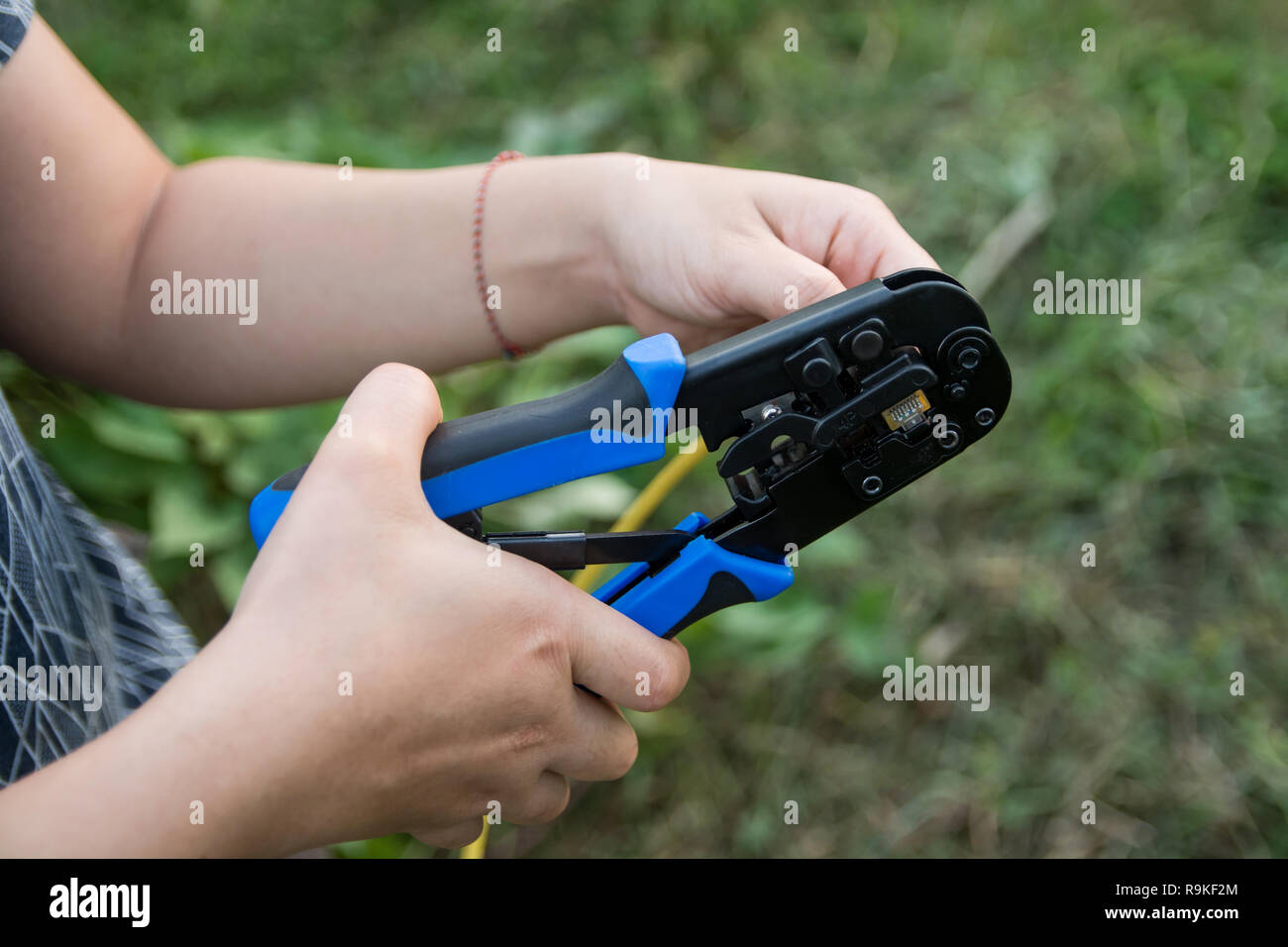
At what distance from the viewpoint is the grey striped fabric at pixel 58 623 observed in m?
0.78

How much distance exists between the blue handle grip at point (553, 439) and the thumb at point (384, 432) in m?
0.03

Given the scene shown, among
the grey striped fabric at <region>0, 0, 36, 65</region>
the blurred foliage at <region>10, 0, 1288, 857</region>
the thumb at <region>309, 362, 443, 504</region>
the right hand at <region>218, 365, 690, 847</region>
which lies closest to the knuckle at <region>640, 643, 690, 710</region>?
the right hand at <region>218, 365, 690, 847</region>

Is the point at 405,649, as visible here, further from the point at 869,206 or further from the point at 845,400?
the point at 869,206

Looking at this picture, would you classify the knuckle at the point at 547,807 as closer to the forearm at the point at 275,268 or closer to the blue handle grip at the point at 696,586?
the blue handle grip at the point at 696,586

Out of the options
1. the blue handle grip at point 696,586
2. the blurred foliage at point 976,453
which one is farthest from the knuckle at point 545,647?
the blurred foliage at point 976,453

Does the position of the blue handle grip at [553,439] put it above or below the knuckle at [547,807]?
above

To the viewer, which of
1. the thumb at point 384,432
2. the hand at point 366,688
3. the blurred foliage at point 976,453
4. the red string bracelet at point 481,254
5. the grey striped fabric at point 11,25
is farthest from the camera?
the blurred foliage at point 976,453

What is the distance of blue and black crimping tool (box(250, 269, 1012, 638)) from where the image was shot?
850 millimetres

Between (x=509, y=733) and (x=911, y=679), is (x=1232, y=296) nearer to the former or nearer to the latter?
(x=911, y=679)

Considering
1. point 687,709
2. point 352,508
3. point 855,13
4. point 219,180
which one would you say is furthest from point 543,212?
point 855,13

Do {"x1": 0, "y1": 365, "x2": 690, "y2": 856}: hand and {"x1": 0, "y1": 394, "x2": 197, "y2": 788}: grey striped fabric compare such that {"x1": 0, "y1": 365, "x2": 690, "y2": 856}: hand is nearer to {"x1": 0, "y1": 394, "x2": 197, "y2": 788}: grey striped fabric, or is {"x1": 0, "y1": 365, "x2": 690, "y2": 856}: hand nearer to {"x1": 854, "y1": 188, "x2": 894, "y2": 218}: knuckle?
{"x1": 0, "y1": 394, "x2": 197, "y2": 788}: grey striped fabric

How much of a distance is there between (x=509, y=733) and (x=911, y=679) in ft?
3.76

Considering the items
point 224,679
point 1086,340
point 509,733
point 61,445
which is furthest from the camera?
point 1086,340

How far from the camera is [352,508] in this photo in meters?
0.73
